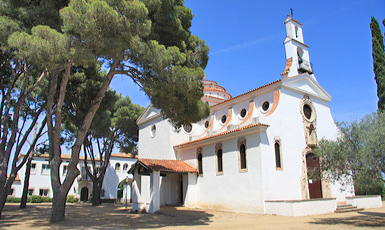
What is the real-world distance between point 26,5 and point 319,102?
61.3 ft

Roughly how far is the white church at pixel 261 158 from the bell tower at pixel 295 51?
0.22 feet

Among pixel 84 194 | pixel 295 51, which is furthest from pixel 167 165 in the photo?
pixel 84 194

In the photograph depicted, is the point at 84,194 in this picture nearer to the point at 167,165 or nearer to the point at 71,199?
the point at 71,199

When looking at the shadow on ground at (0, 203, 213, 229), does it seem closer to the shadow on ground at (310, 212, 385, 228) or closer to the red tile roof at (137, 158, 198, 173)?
the red tile roof at (137, 158, 198, 173)

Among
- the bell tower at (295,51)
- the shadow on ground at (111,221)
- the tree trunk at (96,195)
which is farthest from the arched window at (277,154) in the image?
the tree trunk at (96,195)

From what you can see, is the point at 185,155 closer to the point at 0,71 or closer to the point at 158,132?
the point at 158,132

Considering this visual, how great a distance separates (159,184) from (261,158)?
23.8ft

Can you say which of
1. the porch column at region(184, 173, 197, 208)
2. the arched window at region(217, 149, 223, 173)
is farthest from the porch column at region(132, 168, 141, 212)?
the arched window at region(217, 149, 223, 173)

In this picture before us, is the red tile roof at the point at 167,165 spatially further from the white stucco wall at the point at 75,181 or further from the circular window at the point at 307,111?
the white stucco wall at the point at 75,181

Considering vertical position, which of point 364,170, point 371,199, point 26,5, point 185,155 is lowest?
point 371,199

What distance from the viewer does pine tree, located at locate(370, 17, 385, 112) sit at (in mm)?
24141

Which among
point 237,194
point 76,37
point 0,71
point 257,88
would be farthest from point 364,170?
point 0,71

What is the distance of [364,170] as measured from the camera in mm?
11219

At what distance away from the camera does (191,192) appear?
67.4ft
